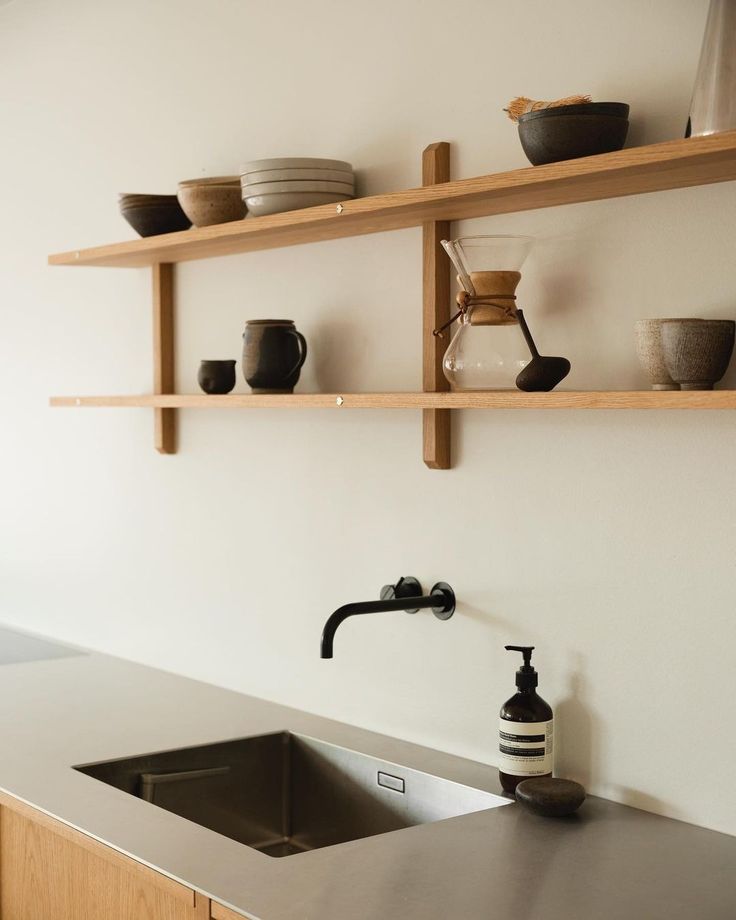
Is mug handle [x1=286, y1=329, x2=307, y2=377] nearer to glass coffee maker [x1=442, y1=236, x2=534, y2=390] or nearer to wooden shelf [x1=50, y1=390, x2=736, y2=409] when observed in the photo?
wooden shelf [x1=50, y1=390, x2=736, y2=409]

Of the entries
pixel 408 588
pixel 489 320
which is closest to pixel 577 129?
pixel 489 320

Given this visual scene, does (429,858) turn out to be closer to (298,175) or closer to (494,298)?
(494,298)

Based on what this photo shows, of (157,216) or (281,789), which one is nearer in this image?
(281,789)

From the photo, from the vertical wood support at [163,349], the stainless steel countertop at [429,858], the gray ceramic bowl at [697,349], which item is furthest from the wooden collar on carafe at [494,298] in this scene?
the vertical wood support at [163,349]

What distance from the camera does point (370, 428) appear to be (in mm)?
2314

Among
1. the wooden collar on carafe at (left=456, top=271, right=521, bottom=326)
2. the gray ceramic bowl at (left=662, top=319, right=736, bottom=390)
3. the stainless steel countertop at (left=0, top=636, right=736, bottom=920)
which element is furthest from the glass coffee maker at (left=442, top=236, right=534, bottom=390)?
the stainless steel countertop at (left=0, top=636, right=736, bottom=920)

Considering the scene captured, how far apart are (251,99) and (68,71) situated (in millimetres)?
836

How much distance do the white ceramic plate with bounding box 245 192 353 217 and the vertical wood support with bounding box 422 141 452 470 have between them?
7.3 inches

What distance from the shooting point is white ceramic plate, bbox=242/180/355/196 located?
217 cm

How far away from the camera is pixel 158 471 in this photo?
2.88 meters

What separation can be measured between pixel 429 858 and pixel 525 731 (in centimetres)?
29

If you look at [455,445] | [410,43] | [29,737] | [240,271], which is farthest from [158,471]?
[410,43]

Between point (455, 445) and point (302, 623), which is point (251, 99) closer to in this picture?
point (455, 445)

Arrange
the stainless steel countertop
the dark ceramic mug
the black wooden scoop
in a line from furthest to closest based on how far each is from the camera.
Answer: the dark ceramic mug
the black wooden scoop
the stainless steel countertop
